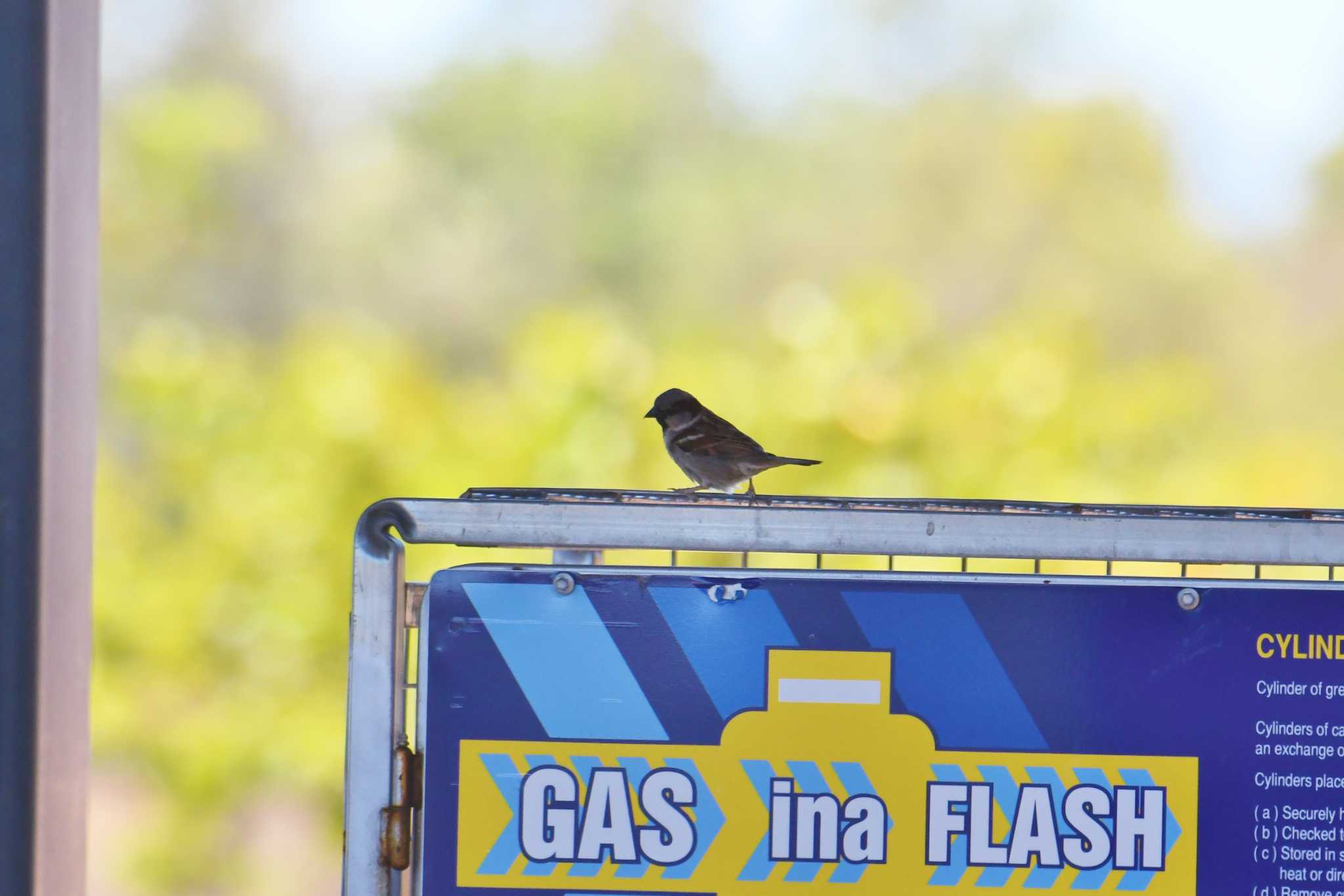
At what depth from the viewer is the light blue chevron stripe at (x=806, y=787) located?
1.26 metres

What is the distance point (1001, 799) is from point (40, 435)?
59.8 inches

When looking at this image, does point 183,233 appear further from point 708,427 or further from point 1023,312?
point 1023,312

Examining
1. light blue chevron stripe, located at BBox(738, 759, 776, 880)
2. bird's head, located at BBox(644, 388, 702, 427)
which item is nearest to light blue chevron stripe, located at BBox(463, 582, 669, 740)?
light blue chevron stripe, located at BBox(738, 759, 776, 880)

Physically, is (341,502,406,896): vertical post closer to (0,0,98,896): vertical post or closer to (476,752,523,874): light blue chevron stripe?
(476,752,523,874): light blue chevron stripe

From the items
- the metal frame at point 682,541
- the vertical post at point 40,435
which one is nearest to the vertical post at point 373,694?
the metal frame at point 682,541

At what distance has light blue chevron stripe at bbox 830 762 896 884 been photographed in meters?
1.26

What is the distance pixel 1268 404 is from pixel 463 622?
3.74 meters

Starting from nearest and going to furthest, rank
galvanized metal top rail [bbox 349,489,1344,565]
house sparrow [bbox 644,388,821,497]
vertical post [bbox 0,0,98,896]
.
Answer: galvanized metal top rail [bbox 349,489,1344,565] < vertical post [bbox 0,0,98,896] < house sparrow [bbox 644,388,821,497]

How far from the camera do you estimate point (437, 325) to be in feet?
13.9

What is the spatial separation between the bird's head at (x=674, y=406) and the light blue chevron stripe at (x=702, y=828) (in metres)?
1.73

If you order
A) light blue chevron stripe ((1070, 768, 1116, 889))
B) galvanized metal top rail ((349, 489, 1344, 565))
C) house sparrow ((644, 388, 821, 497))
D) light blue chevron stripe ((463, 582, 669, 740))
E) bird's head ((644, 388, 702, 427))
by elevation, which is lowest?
light blue chevron stripe ((1070, 768, 1116, 889))

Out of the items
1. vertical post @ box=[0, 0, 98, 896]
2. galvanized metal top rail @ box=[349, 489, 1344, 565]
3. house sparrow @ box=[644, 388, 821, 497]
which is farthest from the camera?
house sparrow @ box=[644, 388, 821, 497]

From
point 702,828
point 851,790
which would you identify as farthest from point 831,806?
point 702,828

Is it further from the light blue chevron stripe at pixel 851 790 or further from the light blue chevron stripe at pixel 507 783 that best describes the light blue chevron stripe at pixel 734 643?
the light blue chevron stripe at pixel 507 783
